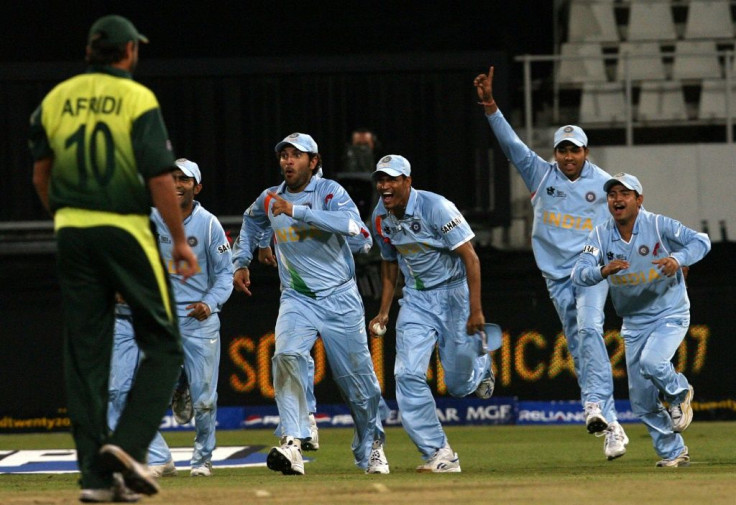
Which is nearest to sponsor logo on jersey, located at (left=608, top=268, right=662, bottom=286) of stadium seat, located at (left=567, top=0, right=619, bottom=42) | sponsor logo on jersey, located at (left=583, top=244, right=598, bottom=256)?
sponsor logo on jersey, located at (left=583, top=244, right=598, bottom=256)

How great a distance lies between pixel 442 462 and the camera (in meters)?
9.41

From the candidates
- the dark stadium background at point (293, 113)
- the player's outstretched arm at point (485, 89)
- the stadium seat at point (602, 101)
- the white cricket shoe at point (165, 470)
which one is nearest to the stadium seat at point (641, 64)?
the stadium seat at point (602, 101)

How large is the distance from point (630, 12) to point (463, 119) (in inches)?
169

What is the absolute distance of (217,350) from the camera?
1013cm

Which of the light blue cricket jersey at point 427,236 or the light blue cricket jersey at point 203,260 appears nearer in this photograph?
the light blue cricket jersey at point 427,236

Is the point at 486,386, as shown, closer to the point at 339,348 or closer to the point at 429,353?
the point at 429,353

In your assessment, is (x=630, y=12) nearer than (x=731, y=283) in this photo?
No

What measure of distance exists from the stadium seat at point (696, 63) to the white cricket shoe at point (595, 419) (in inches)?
323

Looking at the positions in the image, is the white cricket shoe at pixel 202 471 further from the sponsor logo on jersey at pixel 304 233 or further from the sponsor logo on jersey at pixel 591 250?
the sponsor logo on jersey at pixel 591 250

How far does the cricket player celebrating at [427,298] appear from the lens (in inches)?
376

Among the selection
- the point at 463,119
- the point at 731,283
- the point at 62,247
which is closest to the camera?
the point at 62,247

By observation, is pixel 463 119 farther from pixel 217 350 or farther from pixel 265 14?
pixel 217 350

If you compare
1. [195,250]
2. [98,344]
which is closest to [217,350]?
[195,250]

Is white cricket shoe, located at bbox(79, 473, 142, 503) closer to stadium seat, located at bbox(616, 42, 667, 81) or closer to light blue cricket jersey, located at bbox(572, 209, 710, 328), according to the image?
light blue cricket jersey, located at bbox(572, 209, 710, 328)
